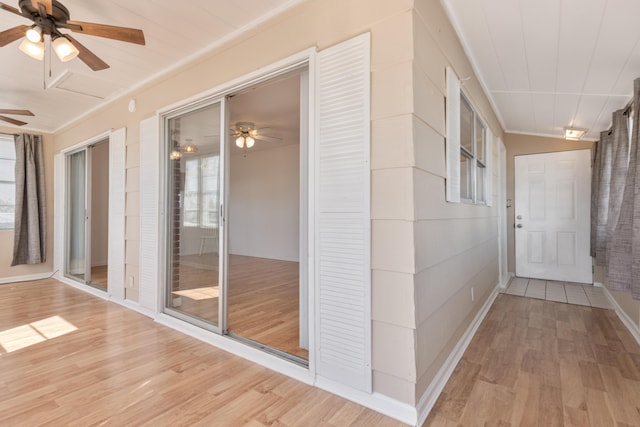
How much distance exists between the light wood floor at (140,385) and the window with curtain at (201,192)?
1.06 m

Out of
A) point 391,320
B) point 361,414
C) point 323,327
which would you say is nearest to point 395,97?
point 391,320

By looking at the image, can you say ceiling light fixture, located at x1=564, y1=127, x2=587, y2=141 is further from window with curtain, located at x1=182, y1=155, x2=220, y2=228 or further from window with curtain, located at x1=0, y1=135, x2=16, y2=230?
window with curtain, located at x1=0, y1=135, x2=16, y2=230

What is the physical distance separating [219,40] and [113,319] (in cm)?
297

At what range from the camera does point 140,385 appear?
6.63ft

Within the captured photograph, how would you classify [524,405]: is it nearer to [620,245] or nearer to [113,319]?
[620,245]

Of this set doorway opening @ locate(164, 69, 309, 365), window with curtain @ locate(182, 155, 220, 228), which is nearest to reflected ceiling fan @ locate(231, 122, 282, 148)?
doorway opening @ locate(164, 69, 309, 365)

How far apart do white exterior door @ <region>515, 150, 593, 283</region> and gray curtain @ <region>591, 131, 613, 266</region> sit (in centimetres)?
73

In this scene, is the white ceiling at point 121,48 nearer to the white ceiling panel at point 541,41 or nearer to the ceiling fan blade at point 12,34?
the ceiling fan blade at point 12,34

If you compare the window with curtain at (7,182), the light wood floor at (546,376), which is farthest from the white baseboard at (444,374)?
the window with curtain at (7,182)

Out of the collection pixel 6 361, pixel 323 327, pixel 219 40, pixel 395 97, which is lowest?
pixel 6 361

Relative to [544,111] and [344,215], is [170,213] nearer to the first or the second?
[344,215]

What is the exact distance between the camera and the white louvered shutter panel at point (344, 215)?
70.3 inches

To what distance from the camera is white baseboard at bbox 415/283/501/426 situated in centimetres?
170

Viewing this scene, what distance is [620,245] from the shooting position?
2516 millimetres
